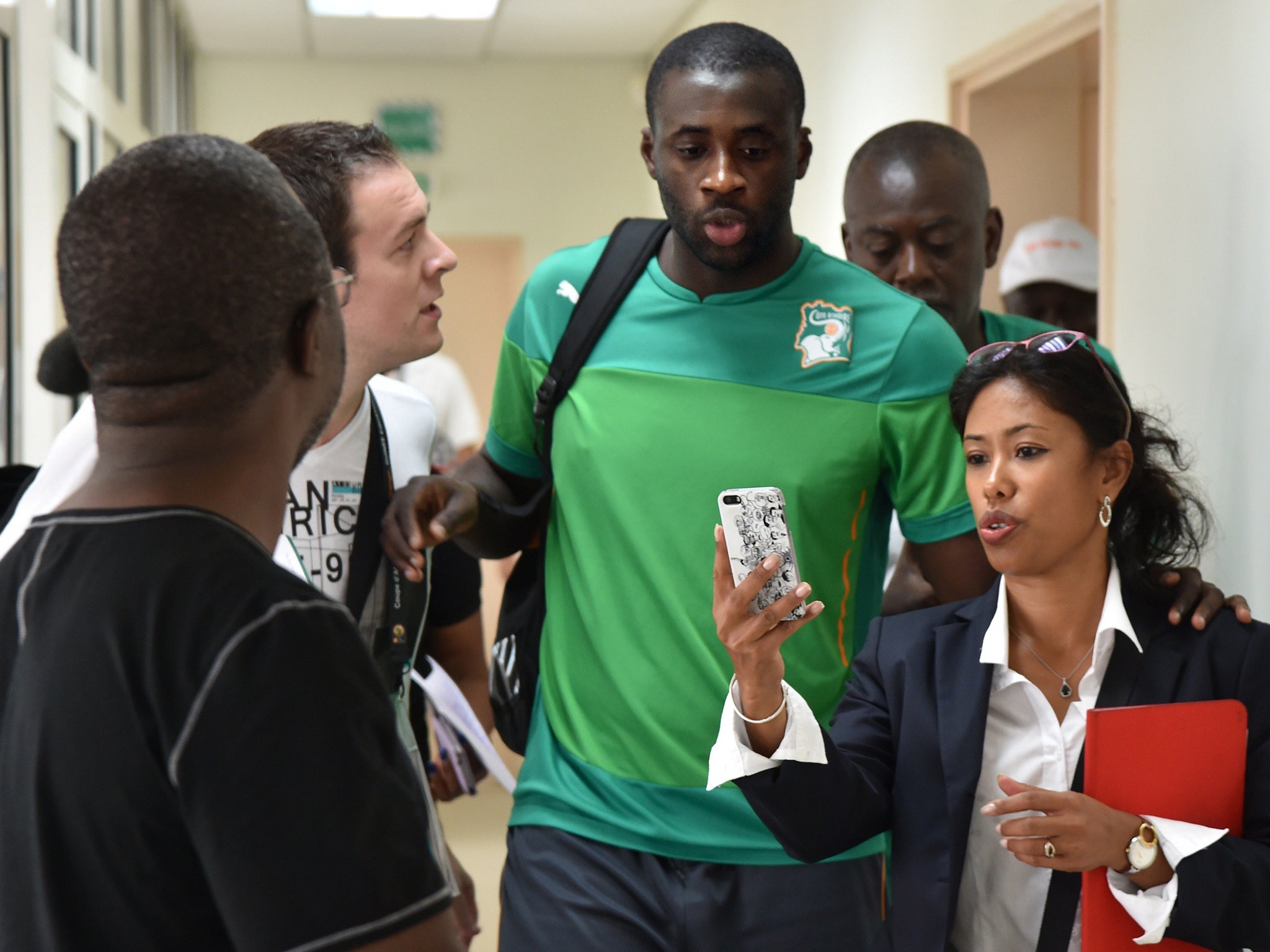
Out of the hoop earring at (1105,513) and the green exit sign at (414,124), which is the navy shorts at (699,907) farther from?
the green exit sign at (414,124)

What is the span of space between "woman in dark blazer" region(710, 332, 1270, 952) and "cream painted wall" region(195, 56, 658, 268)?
7.50m

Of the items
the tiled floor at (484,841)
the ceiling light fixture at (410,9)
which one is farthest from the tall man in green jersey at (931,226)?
the ceiling light fixture at (410,9)

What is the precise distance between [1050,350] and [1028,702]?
1.50ft

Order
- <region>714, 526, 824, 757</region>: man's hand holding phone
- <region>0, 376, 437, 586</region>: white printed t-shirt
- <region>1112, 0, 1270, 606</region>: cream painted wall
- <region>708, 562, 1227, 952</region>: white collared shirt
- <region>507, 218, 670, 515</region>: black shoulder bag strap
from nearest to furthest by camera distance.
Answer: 1. <region>0, 376, 437, 586</region>: white printed t-shirt
2. <region>714, 526, 824, 757</region>: man's hand holding phone
3. <region>708, 562, 1227, 952</region>: white collared shirt
4. <region>507, 218, 670, 515</region>: black shoulder bag strap
5. <region>1112, 0, 1270, 606</region>: cream painted wall

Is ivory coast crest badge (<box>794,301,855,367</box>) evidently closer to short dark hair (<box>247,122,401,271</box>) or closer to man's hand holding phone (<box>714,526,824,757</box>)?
man's hand holding phone (<box>714,526,824,757</box>)

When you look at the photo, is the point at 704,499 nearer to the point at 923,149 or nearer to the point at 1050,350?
the point at 1050,350

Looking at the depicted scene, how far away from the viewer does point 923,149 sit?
8.91ft

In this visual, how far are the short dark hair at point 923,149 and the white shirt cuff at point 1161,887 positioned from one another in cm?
155

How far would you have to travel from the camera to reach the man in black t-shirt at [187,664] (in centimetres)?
83

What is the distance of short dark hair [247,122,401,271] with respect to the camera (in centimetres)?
175

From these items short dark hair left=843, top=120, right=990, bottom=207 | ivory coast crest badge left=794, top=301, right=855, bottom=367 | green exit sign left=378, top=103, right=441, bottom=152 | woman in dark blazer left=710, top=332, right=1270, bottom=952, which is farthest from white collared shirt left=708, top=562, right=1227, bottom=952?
green exit sign left=378, top=103, right=441, bottom=152

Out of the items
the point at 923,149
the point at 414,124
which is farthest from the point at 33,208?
the point at 414,124

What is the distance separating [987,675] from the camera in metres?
1.70

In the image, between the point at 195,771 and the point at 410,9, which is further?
the point at 410,9
